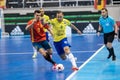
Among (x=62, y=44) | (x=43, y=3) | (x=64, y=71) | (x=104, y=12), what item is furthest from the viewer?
(x=43, y=3)

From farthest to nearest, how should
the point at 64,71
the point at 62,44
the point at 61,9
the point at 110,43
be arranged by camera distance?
1. the point at 61,9
2. the point at 110,43
3. the point at 62,44
4. the point at 64,71

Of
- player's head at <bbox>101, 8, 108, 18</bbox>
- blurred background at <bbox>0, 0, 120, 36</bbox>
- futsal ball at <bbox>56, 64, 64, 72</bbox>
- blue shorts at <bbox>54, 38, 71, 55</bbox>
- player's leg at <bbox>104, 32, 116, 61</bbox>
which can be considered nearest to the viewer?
futsal ball at <bbox>56, 64, 64, 72</bbox>

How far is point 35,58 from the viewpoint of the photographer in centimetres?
1630

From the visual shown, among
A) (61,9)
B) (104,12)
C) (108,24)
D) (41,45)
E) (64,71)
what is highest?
(104,12)

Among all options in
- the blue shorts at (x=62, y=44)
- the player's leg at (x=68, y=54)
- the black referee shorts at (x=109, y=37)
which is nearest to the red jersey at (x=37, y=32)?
the blue shorts at (x=62, y=44)

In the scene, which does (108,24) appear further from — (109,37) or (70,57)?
(70,57)

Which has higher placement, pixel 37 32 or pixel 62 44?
pixel 37 32

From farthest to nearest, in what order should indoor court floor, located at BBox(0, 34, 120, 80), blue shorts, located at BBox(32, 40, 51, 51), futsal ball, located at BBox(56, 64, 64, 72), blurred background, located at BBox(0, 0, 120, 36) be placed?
blurred background, located at BBox(0, 0, 120, 36)
blue shorts, located at BBox(32, 40, 51, 51)
futsal ball, located at BBox(56, 64, 64, 72)
indoor court floor, located at BBox(0, 34, 120, 80)

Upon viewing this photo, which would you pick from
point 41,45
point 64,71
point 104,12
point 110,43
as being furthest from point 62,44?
point 110,43

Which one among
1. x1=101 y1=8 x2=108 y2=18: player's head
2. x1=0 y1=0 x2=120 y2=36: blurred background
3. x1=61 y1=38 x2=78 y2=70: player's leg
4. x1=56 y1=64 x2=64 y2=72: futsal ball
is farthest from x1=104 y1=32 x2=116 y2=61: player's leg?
x1=0 y1=0 x2=120 y2=36: blurred background

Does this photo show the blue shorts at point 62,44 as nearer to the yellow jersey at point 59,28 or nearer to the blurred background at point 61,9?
the yellow jersey at point 59,28

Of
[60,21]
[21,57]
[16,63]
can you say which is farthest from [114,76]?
[21,57]

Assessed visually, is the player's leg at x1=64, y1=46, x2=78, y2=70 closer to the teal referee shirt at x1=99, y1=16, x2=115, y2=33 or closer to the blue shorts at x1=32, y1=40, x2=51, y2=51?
the blue shorts at x1=32, y1=40, x2=51, y2=51

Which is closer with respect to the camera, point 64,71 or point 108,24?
point 64,71
